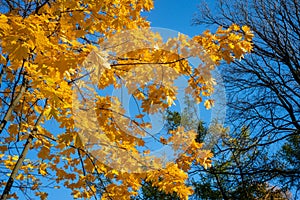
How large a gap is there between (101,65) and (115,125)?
0.82 m

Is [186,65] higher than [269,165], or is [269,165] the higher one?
[269,165]

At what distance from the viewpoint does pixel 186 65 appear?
2.96 m

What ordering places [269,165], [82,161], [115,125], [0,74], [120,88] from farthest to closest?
[269,165] → [0,74] → [82,161] → [120,88] → [115,125]

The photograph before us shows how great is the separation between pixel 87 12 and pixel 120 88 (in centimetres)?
86

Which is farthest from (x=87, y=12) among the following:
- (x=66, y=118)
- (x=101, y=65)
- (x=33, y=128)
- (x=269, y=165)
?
(x=269, y=165)

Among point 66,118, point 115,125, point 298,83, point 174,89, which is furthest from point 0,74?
point 298,83

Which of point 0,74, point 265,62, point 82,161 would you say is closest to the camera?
point 82,161

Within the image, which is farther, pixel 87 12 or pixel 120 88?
pixel 120 88

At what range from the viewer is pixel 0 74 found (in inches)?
161

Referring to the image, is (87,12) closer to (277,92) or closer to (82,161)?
(82,161)

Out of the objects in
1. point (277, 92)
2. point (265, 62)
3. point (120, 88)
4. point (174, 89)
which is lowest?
point (174, 89)

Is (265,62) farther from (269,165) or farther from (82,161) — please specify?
(82,161)

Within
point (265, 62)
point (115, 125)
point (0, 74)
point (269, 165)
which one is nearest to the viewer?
point (115, 125)

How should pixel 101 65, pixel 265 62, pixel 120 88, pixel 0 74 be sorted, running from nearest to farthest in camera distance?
pixel 101 65 < pixel 120 88 < pixel 0 74 < pixel 265 62
